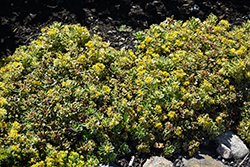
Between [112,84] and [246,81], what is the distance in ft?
7.09

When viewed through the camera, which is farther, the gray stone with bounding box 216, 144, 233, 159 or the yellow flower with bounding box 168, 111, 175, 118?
the gray stone with bounding box 216, 144, 233, 159

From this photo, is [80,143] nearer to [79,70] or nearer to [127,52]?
[79,70]

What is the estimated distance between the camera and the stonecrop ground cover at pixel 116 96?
3.27m

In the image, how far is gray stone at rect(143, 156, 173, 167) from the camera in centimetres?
343

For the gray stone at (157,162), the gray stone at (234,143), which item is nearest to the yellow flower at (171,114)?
the gray stone at (157,162)

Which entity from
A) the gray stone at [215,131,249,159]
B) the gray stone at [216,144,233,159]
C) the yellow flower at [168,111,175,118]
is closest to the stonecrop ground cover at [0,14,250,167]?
the yellow flower at [168,111,175,118]

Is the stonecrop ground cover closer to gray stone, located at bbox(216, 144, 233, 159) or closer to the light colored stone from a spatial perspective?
the light colored stone

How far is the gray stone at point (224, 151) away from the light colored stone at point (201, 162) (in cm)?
16

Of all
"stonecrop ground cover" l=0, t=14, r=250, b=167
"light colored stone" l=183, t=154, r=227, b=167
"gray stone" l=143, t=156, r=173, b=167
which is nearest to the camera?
"stonecrop ground cover" l=0, t=14, r=250, b=167

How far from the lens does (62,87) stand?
362cm

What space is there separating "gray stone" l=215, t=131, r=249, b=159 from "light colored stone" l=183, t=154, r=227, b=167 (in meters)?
0.32

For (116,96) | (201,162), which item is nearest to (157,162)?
(201,162)

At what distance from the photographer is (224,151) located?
3.78 meters

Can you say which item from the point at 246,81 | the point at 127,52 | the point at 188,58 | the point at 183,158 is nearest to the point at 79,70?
the point at 127,52
